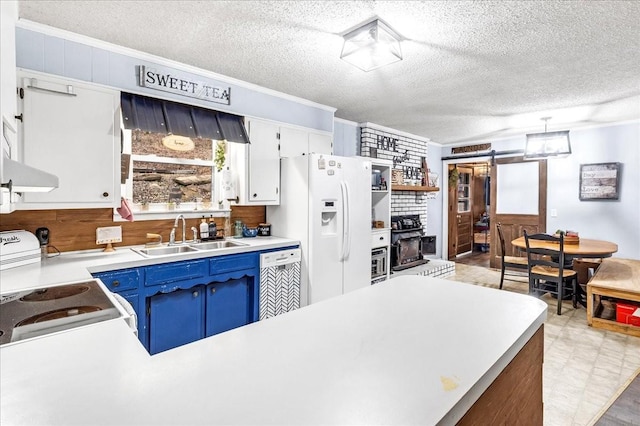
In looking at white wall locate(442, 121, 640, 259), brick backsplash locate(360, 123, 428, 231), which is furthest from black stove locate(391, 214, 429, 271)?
white wall locate(442, 121, 640, 259)

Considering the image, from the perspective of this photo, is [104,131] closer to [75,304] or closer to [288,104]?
[75,304]

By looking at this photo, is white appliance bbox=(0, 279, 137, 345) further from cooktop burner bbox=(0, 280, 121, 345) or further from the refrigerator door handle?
the refrigerator door handle

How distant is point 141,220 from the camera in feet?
9.78

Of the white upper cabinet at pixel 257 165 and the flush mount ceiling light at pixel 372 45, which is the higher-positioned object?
the flush mount ceiling light at pixel 372 45

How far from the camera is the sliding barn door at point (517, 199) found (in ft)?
18.9

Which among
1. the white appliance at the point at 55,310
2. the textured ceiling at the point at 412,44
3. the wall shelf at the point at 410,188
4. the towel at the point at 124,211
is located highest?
the textured ceiling at the point at 412,44

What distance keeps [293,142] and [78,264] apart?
236 cm

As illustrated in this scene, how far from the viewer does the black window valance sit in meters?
2.70

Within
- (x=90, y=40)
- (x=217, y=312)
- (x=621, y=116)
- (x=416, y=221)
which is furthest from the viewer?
(x=416, y=221)

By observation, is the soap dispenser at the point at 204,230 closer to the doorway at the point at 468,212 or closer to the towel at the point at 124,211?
the towel at the point at 124,211

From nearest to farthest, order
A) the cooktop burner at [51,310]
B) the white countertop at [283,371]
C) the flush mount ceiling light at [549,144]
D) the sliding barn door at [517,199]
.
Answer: the white countertop at [283,371] → the cooktop burner at [51,310] → the flush mount ceiling light at [549,144] → the sliding barn door at [517,199]

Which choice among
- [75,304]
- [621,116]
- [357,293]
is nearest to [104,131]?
[75,304]

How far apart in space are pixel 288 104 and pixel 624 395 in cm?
389

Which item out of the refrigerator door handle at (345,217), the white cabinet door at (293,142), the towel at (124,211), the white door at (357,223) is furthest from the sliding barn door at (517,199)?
the towel at (124,211)
